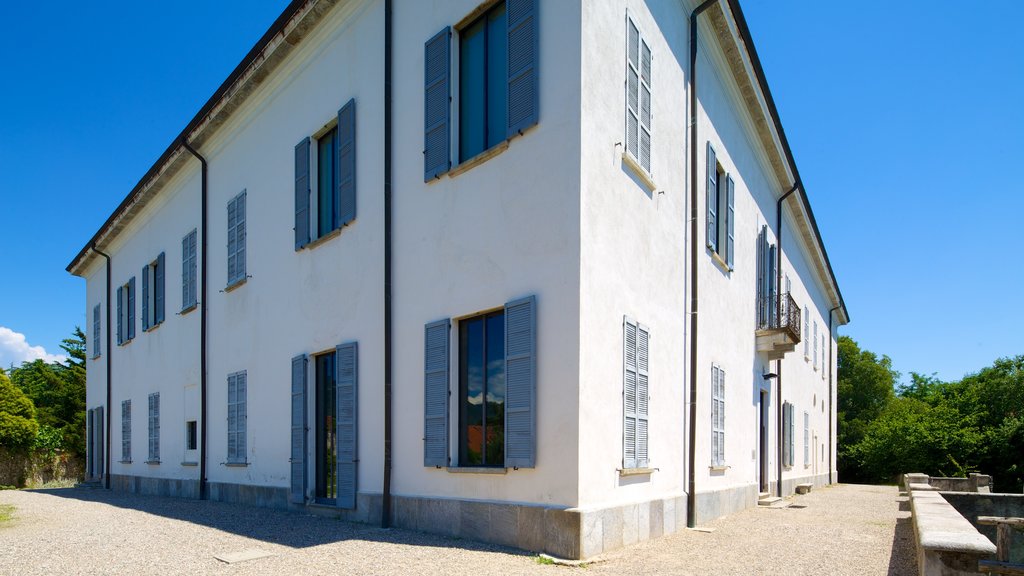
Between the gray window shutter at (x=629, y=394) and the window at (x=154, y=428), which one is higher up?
the gray window shutter at (x=629, y=394)

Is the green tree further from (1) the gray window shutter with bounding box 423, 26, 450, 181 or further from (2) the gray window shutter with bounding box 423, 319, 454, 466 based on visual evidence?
(1) the gray window shutter with bounding box 423, 26, 450, 181

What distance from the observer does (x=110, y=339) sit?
867 inches

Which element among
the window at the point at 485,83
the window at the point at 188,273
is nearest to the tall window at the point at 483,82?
the window at the point at 485,83

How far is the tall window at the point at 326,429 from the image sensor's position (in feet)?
34.8

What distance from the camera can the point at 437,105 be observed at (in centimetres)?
868

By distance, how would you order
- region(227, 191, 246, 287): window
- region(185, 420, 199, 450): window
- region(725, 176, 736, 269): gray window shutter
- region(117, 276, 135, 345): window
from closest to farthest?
region(725, 176, 736, 269): gray window shutter
region(227, 191, 246, 287): window
region(185, 420, 199, 450): window
region(117, 276, 135, 345): window

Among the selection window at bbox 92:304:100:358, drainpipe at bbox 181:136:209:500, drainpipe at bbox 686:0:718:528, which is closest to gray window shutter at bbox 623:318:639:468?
drainpipe at bbox 686:0:718:528

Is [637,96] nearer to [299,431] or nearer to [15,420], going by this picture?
[299,431]

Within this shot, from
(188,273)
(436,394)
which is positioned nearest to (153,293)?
(188,273)

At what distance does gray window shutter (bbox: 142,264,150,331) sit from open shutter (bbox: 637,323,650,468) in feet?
49.3

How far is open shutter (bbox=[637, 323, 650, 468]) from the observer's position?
26.6 feet

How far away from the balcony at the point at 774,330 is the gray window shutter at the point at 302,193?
919 centimetres

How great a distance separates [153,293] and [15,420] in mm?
12736

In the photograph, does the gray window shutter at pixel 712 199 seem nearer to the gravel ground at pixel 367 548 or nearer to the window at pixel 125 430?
the gravel ground at pixel 367 548
